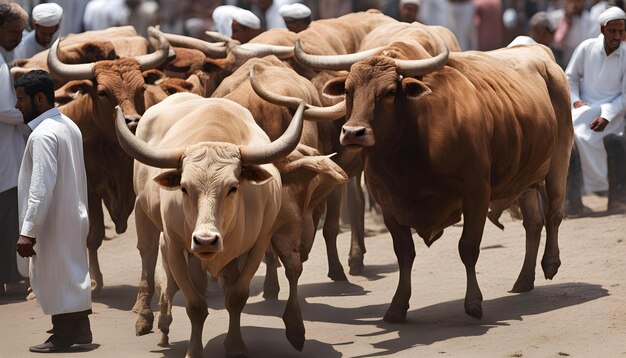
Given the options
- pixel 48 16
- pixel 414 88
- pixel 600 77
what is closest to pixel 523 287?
pixel 414 88

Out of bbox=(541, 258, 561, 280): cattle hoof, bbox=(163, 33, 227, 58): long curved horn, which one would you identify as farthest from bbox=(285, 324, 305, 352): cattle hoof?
bbox=(163, 33, 227, 58): long curved horn

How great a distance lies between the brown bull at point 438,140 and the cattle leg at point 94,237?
2341 mm

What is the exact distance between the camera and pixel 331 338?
32.8ft

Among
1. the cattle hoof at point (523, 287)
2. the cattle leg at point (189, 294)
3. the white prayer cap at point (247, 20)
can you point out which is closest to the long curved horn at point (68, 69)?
the white prayer cap at point (247, 20)

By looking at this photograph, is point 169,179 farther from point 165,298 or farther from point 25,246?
point 165,298

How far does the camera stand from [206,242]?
27.3ft

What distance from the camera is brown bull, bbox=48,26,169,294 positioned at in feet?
38.1

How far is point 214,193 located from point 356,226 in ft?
14.7

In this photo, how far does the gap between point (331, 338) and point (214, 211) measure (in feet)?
6.01

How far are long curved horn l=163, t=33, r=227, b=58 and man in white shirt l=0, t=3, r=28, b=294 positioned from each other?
1880mm

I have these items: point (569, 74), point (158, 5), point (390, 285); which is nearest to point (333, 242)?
point (390, 285)

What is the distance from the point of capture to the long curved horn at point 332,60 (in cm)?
1070

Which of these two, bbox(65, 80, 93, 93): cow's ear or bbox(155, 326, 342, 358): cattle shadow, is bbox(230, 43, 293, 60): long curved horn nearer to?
bbox(65, 80, 93, 93): cow's ear

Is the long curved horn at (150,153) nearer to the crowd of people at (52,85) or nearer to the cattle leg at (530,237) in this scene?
the crowd of people at (52,85)
